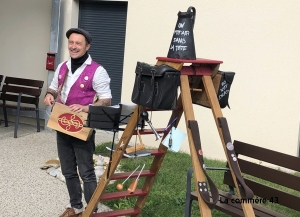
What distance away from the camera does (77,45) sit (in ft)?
13.5

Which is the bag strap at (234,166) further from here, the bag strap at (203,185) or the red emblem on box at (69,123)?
the red emblem on box at (69,123)

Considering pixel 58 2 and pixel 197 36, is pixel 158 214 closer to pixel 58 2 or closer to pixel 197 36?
pixel 197 36

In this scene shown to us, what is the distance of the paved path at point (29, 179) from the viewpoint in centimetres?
486

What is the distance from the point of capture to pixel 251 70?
22.4 feet

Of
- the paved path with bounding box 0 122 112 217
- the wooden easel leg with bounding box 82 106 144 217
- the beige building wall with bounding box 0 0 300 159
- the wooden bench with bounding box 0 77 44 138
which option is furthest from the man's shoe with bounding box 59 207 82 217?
the wooden bench with bounding box 0 77 44 138

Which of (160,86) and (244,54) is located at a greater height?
(244,54)

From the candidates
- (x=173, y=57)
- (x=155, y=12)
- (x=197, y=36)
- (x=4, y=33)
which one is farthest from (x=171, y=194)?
(x=4, y=33)

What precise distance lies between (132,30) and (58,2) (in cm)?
160

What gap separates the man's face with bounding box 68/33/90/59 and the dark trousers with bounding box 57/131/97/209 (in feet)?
2.28

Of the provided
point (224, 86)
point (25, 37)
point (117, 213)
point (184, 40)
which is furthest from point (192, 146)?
point (25, 37)

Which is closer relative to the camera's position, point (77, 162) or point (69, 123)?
point (69, 123)

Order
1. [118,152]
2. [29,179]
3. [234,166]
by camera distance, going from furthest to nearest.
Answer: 1. [29,179]
2. [118,152]
3. [234,166]

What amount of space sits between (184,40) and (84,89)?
1201 mm

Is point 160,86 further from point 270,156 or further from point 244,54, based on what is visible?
point 244,54
